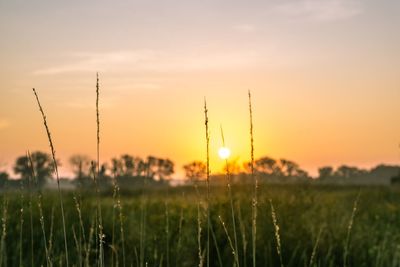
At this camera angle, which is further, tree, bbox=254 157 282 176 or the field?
the field

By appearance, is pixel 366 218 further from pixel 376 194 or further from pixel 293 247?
pixel 376 194

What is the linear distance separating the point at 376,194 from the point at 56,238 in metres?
17.7

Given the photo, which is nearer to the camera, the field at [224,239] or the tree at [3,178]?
the tree at [3,178]

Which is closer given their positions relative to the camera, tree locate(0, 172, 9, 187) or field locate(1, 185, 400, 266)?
tree locate(0, 172, 9, 187)

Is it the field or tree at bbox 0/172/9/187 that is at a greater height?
tree at bbox 0/172/9/187

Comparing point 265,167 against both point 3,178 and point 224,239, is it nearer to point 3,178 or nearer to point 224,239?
point 224,239

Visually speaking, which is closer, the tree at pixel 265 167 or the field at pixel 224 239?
the tree at pixel 265 167

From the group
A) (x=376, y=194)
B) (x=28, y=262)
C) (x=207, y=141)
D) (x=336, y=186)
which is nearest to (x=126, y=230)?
(x=28, y=262)

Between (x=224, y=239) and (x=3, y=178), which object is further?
(x=224, y=239)

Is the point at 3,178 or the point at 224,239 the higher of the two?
the point at 3,178

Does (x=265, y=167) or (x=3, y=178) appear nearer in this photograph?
(x=3, y=178)

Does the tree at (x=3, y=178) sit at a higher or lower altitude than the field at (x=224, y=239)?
higher

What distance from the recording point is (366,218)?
47.4 ft

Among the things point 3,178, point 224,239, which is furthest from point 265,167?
point 3,178
